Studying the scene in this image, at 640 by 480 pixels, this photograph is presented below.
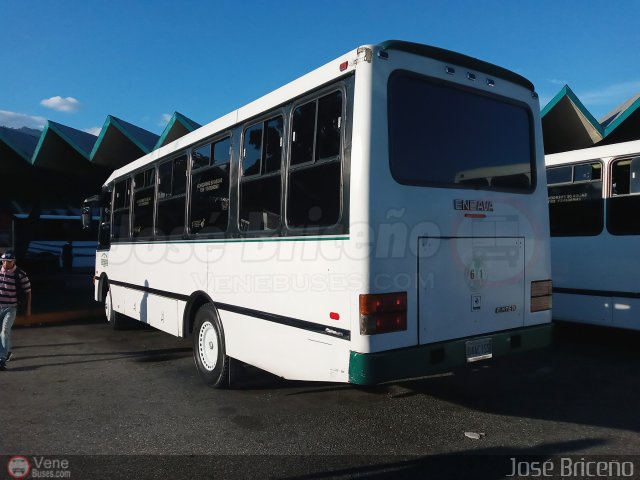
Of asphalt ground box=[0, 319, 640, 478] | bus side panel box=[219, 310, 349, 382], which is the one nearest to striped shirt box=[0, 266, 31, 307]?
asphalt ground box=[0, 319, 640, 478]

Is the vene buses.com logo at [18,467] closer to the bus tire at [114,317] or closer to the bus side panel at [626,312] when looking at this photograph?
the bus tire at [114,317]

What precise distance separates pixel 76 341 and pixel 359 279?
752 centimetres

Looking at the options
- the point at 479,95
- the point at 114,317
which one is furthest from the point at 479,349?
the point at 114,317

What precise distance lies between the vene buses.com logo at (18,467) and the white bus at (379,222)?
216 cm

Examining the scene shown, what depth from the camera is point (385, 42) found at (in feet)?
13.9

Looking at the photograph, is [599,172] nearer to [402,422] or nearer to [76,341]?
[402,422]

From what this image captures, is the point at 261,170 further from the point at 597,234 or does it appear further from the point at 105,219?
the point at 105,219

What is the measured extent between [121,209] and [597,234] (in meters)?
8.33

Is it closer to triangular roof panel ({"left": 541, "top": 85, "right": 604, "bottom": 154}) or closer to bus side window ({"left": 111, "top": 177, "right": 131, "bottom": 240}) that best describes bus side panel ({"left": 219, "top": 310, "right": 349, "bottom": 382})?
bus side window ({"left": 111, "top": 177, "right": 131, "bottom": 240})

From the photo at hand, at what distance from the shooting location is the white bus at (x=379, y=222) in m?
4.07

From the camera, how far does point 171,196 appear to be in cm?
727

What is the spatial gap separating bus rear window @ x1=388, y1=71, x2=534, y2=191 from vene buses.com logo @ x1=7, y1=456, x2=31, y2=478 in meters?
3.82

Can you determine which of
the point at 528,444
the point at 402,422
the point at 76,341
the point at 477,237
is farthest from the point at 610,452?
the point at 76,341

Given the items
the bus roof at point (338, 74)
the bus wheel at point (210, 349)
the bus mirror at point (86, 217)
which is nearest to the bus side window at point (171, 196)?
the bus roof at point (338, 74)
